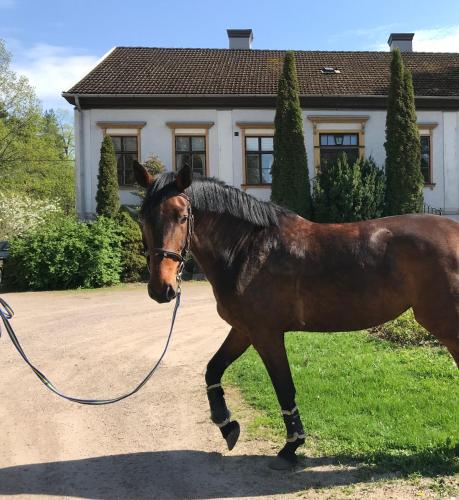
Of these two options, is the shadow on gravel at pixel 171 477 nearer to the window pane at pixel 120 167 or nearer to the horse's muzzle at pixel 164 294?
the horse's muzzle at pixel 164 294

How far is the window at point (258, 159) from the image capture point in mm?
25484

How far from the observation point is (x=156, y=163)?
75.2 feet

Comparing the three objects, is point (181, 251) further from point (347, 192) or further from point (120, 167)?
point (120, 167)

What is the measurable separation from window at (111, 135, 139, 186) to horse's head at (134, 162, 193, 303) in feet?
72.1

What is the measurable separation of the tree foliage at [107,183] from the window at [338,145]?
9974 millimetres

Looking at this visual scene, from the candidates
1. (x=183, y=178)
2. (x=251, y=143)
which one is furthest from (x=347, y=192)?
(x=183, y=178)

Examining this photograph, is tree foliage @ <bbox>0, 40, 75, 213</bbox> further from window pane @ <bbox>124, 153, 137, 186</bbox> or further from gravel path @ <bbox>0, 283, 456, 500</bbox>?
gravel path @ <bbox>0, 283, 456, 500</bbox>

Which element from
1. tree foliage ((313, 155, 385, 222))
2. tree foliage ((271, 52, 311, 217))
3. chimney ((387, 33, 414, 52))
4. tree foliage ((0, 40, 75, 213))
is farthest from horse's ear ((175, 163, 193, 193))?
tree foliage ((0, 40, 75, 213))

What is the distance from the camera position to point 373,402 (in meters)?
5.12

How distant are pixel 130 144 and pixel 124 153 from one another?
53 cm

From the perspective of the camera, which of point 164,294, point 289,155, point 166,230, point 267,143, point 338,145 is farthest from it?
point 338,145

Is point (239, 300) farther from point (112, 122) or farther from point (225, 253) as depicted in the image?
point (112, 122)

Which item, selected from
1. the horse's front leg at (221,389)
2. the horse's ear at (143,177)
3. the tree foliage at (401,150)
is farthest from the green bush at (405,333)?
the tree foliage at (401,150)

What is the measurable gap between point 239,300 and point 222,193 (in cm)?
84
